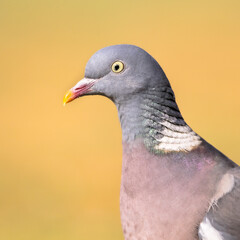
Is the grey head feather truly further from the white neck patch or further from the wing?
the wing

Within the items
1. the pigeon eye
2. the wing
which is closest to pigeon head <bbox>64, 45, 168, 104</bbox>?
→ the pigeon eye

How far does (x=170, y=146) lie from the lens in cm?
257

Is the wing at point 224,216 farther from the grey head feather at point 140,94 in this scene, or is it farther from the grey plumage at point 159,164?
the grey head feather at point 140,94

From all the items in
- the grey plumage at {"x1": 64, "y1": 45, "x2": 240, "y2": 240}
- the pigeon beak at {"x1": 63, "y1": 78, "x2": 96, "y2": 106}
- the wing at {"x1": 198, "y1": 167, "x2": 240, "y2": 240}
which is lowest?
the wing at {"x1": 198, "y1": 167, "x2": 240, "y2": 240}

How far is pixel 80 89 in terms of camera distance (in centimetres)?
263

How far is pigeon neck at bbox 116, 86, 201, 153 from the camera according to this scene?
256 cm

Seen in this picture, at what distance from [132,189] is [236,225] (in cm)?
39

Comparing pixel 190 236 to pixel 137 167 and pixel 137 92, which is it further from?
pixel 137 92

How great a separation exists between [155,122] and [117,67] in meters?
0.24

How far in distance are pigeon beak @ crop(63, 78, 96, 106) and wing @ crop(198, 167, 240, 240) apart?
586 millimetres

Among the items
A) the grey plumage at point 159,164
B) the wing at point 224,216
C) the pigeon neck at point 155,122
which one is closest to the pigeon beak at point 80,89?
the grey plumage at point 159,164

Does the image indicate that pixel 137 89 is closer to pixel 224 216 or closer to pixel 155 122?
pixel 155 122

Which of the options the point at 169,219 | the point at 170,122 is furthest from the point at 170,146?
the point at 169,219

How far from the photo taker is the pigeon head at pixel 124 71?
2.55 m
